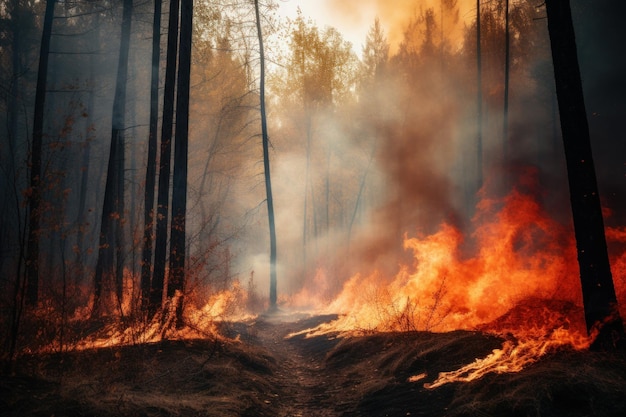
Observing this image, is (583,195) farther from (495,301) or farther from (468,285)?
(468,285)

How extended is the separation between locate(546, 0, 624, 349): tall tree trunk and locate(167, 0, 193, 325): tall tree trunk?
7688 millimetres

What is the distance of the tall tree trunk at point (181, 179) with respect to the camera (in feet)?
30.1

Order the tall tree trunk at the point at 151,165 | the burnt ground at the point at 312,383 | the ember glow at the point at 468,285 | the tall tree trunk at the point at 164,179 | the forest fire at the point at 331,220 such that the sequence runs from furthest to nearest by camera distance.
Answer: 1. the tall tree trunk at the point at 151,165
2. the ember glow at the point at 468,285
3. the tall tree trunk at the point at 164,179
4. the forest fire at the point at 331,220
5. the burnt ground at the point at 312,383

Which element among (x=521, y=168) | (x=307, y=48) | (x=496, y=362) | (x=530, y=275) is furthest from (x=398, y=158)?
(x=496, y=362)

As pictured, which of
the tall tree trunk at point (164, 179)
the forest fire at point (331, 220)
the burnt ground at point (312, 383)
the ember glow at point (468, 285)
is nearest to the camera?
the burnt ground at point (312, 383)

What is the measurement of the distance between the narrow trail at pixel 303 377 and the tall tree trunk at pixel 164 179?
328cm

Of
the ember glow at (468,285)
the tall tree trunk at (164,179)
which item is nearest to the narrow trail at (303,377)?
the ember glow at (468,285)

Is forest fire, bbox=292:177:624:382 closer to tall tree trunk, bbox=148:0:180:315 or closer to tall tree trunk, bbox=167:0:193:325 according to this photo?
tall tree trunk, bbox=167:0:193:325

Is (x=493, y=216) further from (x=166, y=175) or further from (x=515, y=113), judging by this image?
(x=166, y=175)

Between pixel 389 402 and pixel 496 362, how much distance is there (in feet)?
5.36

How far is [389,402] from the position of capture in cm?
579

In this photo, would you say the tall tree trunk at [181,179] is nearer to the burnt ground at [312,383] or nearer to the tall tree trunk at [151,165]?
the tall tree trunk at [151,165]

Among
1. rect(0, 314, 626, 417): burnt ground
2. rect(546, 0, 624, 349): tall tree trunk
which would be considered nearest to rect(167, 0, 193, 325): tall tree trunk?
rect(0, 314, 626, 417): burnt ground

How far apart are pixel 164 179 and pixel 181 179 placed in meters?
0.58
